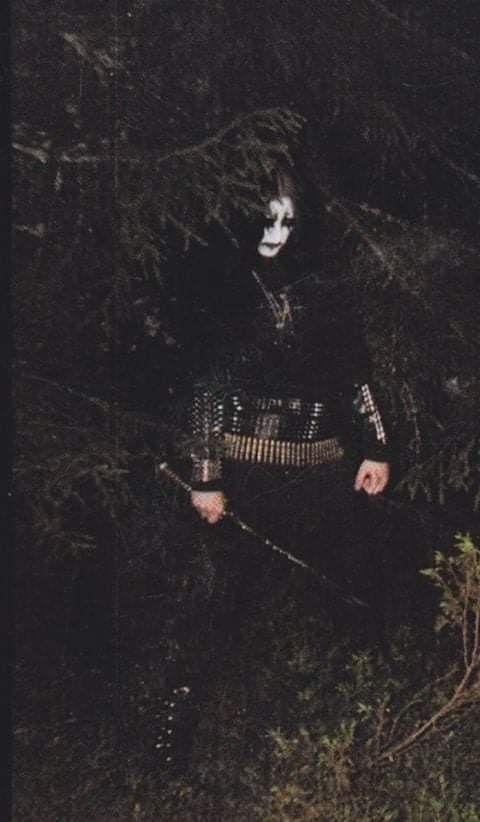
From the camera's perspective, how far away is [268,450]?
125 inches

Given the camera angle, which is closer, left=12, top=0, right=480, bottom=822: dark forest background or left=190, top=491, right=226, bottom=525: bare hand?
left=12, top=0, right=480, bottom=822: dark forest background

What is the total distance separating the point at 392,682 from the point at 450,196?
236 centimetres

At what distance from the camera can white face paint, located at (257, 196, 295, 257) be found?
3059 mm

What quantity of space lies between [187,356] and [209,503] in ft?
2.27

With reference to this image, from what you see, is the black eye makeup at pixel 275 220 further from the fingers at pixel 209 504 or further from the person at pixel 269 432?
the fingers at pixel 209 504

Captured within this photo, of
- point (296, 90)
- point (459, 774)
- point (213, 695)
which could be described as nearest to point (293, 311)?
point (296, 90)

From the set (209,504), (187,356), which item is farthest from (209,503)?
(187,356)

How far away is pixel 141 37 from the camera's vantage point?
2855 mm

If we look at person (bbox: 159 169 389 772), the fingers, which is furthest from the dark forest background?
the fingers

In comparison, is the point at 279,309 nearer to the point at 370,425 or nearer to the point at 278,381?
the point at 278,381

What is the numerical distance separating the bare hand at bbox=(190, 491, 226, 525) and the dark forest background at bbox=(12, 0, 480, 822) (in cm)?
25

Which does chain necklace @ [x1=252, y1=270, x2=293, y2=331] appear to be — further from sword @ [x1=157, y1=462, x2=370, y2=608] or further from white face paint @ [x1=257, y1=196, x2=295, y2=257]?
sword @ [x1=157, y1=462, x2=370, y2=608]

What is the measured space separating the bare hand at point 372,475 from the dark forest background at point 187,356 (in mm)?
234

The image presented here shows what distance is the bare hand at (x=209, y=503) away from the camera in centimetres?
312
